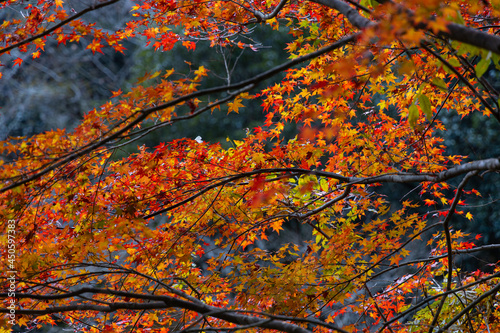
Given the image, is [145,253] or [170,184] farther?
[170,184]

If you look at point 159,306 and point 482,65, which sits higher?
point 482,65

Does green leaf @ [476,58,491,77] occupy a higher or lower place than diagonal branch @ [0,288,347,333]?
higher

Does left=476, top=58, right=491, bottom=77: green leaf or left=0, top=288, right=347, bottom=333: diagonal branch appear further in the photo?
left=0, top=288, right=347, bottom=333: diagonal branch

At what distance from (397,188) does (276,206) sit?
294 inches

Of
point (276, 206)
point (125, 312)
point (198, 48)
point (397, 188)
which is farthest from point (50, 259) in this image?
point (397, 188)

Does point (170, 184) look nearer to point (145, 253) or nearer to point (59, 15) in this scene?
point (145, 253)

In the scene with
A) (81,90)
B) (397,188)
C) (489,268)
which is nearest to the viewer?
(489,268)

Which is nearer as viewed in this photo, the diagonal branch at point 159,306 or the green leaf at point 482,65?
the green leaf at point 482,65

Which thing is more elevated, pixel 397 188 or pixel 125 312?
pixel 397 188

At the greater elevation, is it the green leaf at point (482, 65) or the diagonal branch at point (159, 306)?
the green leaf at point (482, 65)

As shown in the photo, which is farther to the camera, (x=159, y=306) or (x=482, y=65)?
(x=159, y=306)

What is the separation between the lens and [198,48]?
34.3 ft

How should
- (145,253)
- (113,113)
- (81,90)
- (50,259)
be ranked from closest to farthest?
(113,113) → (50,259) → (145,253) → (81,90)

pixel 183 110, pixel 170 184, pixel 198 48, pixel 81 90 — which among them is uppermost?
pixel 81 90
